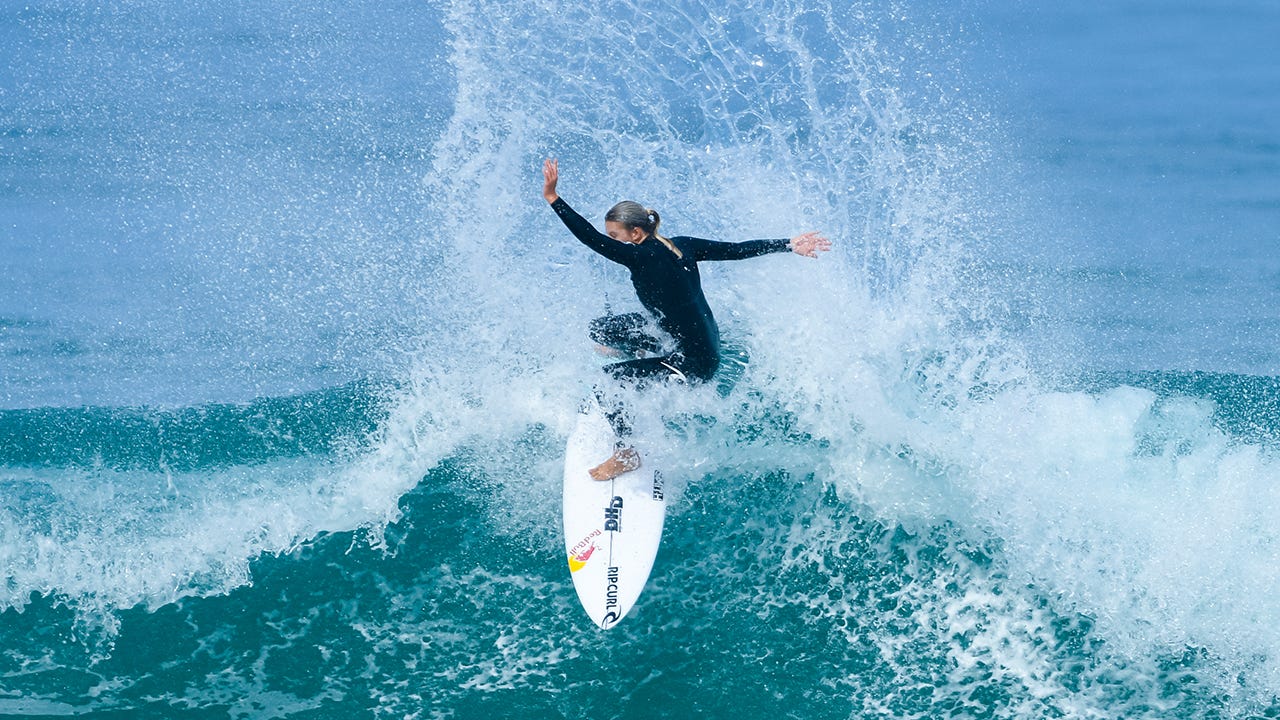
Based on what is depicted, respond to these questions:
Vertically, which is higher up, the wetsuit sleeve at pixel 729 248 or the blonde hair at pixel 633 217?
the blonde hair at pixel 633 217

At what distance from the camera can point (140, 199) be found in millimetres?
12133

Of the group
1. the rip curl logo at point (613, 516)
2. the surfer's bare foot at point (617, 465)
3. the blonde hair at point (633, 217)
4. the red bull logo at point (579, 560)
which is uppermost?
the blonde hair at point (633, 217)

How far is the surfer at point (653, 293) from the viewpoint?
733cm

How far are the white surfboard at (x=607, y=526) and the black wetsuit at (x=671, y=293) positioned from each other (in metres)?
0.63

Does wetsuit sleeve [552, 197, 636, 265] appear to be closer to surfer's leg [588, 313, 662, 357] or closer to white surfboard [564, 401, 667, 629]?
surfer's leg [588, 313, 662, 357]

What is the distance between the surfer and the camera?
7332mm

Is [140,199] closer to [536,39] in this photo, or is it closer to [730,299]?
[536,39]

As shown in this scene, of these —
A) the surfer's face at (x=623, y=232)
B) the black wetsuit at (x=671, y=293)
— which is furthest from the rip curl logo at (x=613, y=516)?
the surfer's face at (x=623, y=232)

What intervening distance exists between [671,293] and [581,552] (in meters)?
1.79

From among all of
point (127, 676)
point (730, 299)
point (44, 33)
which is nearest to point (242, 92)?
point (44, 33)

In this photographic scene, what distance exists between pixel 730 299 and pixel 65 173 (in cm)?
750

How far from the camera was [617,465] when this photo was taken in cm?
802

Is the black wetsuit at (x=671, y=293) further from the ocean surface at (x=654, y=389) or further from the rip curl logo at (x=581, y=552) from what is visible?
the rip curl logo at (x=581, y=552)

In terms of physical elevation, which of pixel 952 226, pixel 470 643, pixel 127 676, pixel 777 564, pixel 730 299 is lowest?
pixel 127 676
